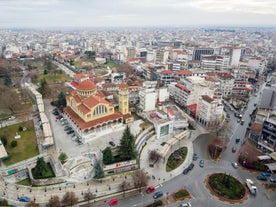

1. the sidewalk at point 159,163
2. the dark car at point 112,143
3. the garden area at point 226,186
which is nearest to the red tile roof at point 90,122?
the dark car at point 112,143

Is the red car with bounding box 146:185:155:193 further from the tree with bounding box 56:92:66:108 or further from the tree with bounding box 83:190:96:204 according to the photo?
the tree with bounding box 56:92:66:108

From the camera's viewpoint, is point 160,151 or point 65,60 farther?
point 65,60

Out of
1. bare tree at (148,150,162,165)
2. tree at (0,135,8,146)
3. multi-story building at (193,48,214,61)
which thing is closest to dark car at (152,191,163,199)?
bare tree at (148,150,162,165)

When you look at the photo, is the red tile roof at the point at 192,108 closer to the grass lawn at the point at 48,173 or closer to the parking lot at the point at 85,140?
the parking lot at the point at 85,140

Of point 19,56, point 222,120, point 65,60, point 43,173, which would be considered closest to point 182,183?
point 43,173

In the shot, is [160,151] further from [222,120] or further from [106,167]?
[222,120]

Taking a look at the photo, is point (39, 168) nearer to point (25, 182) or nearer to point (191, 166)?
point (25, 182)
